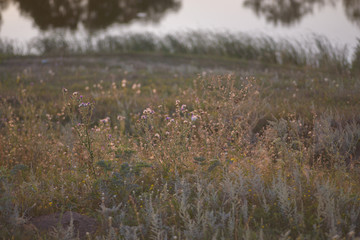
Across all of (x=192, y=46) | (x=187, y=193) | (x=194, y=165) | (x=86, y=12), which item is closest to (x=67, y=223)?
(x=187, y=193)

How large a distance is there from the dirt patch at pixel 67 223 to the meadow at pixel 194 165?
49mm

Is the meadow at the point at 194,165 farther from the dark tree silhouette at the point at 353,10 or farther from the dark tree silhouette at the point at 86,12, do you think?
the dark tree silhouette at the point at 86,12

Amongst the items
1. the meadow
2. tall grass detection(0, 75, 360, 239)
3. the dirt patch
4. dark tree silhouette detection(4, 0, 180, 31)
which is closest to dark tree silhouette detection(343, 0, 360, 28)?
the meadow

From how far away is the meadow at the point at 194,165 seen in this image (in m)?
2.70

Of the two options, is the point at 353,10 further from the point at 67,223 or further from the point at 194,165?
the point at 67,223

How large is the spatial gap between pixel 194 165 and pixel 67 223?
1.39 m

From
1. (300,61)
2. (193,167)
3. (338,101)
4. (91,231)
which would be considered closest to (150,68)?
(300,61)

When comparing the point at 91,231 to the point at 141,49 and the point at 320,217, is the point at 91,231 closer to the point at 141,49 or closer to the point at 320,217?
the point at 320,217

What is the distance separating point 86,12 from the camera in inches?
704

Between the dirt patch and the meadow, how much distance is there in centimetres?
5

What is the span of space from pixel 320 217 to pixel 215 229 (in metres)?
0.83

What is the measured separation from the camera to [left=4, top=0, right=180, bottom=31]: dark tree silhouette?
16.7m

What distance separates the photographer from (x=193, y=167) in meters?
3.59

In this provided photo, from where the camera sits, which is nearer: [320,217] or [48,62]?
[320,217]
